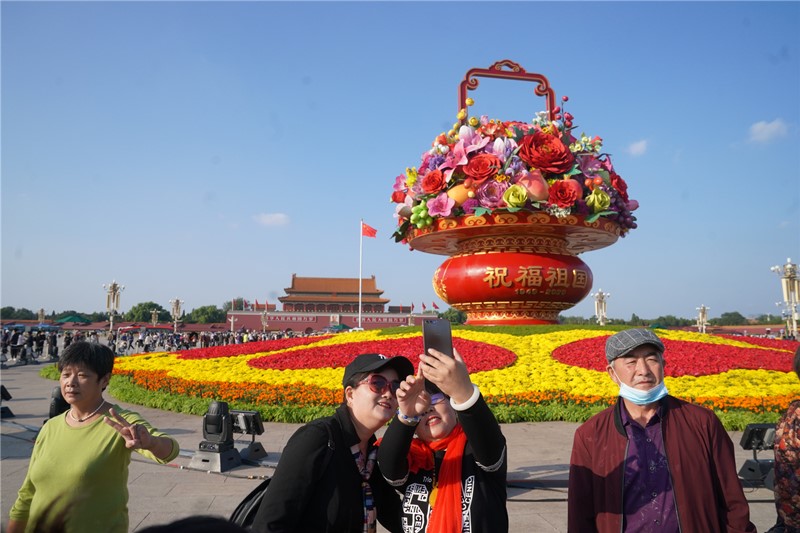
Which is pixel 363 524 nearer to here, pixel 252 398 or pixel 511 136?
pixel 252 398

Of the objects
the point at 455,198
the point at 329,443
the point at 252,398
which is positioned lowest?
the point at 252,398

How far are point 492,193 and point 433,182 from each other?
58.7 inches

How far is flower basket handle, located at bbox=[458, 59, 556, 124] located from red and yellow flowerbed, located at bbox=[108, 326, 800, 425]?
21.0 feet

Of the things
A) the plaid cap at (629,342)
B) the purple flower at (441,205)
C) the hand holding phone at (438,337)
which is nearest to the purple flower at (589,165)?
the purple flower at (441,205)

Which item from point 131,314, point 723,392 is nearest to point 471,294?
point 723,392

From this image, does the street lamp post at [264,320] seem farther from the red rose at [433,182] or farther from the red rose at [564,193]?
the red rose at [564,193]

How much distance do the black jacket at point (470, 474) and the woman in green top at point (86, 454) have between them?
39.5 inches

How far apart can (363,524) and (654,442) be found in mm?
1256

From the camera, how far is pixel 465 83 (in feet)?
49.4

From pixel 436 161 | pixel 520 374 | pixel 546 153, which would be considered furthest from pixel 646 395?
pixel 436 161

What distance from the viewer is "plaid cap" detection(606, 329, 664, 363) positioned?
2.35 m

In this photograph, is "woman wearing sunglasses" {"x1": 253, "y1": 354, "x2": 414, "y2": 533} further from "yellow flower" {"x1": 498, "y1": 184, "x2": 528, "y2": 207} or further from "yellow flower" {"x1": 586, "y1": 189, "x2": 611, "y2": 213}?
"yellow flower" {"x1": 586, "y1": 189, "x2": 611, "y2": 213}

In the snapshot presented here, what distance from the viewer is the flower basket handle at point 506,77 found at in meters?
15.0

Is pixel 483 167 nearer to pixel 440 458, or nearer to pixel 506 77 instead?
pixel 506 77
